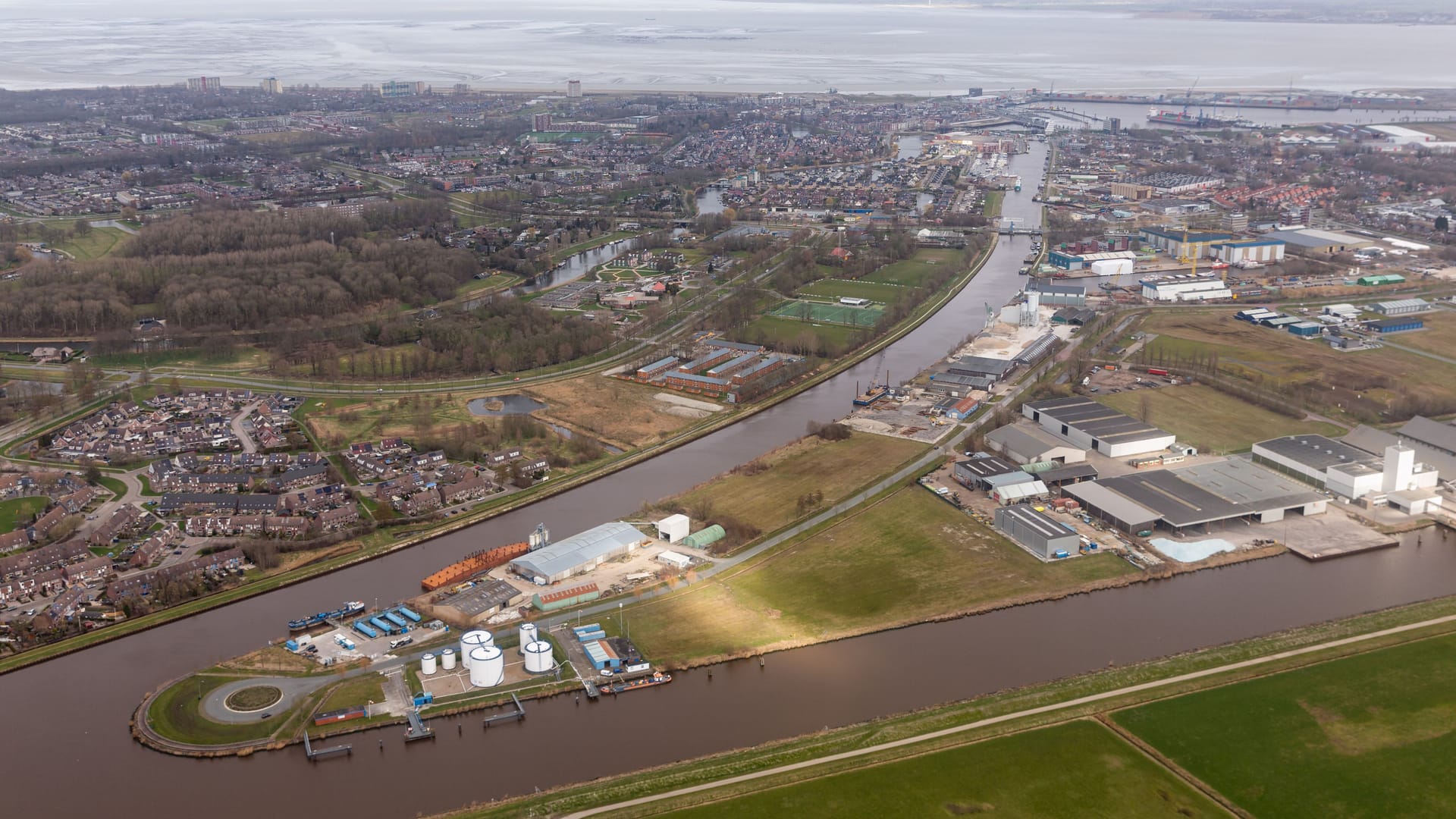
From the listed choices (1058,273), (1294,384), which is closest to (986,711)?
(1294,384)

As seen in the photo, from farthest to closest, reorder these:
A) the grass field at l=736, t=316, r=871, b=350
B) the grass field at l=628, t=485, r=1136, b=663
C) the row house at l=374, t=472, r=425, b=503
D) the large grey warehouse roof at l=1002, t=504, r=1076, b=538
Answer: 1. the grass field at l=736, t=316, r=871, b=350
2. the row house at l=374, t=472, r=425, b=503
3. the large grey warehouse roof at l=1002, t=504, r=1076, b=538
4. the grass field at l=628, t=485, r=1136, b=663

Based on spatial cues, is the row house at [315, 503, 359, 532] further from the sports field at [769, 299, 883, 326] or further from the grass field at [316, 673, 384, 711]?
the sports field at [769, 299, 883, 326]

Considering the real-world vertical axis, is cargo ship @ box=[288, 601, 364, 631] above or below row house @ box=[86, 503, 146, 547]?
below

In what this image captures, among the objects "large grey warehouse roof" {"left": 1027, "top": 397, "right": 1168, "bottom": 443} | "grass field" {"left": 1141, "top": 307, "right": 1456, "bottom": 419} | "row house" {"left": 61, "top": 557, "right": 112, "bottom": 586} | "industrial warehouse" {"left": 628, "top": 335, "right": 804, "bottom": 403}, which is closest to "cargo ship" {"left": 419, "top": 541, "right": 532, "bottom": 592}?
"row house" {"left": 61, "top": 557, "right": 112, "bottom": 586}

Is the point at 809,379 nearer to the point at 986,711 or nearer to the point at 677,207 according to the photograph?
the point at 986,711

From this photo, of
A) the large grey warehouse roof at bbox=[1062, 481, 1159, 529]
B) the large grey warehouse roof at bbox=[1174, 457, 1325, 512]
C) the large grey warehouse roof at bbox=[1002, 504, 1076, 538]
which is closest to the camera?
→ the large grey warehouse roof at bbox=[1002, 504, 1076, 538]

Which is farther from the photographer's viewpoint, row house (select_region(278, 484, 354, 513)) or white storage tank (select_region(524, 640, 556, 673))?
row house (select_region(278, 484, 354, 513))
